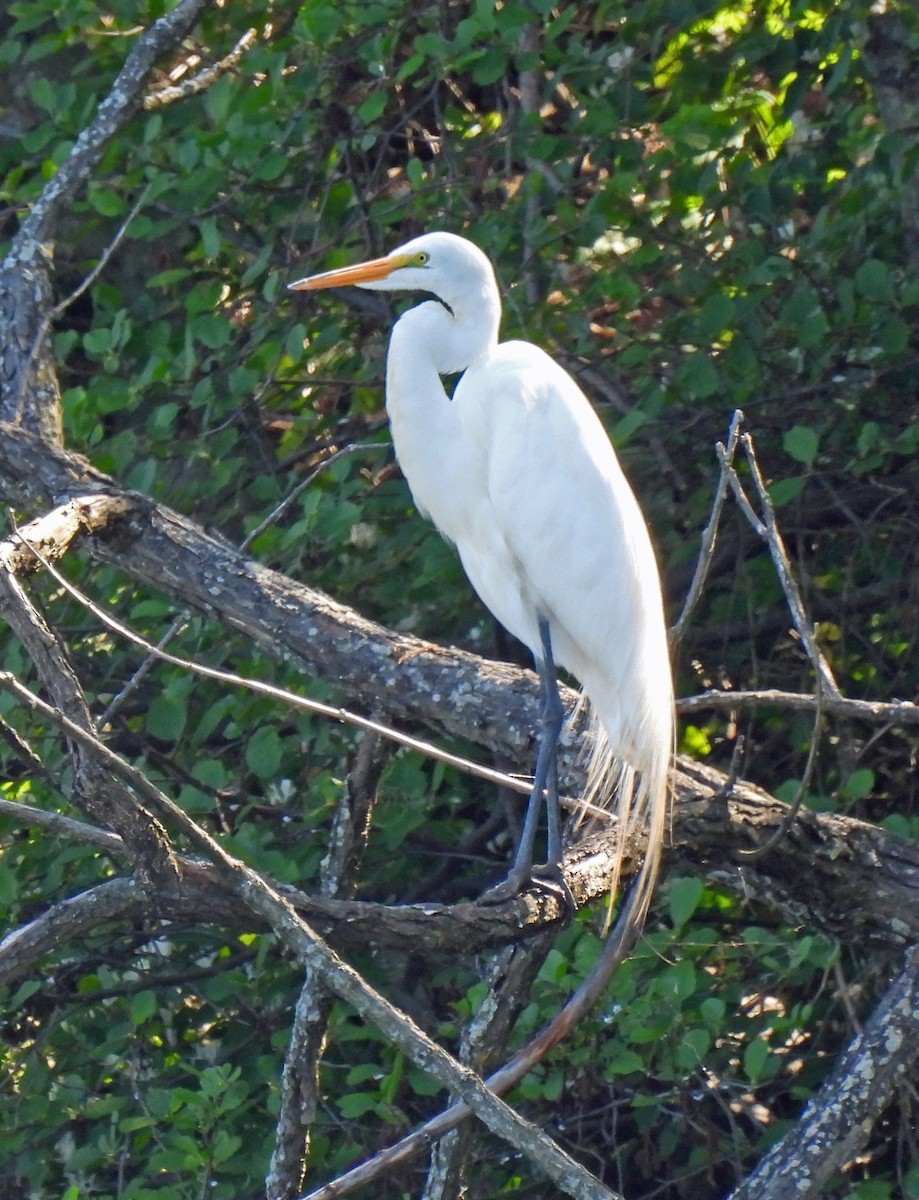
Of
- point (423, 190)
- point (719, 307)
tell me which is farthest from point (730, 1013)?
point (423, 190)

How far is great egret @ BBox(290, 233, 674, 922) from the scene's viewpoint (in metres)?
2.19

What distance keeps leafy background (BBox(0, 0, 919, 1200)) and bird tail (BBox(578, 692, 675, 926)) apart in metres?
0.24

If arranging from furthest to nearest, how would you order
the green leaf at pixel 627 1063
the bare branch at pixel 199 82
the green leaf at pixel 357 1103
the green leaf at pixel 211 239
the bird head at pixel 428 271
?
the bare branch at pixel 199 82 < the green leaf at pixel 211 239 < the bird head at pixel 428 271 < the green leaf at pixel 357 1103 < the green leaf at pixel 627 1063

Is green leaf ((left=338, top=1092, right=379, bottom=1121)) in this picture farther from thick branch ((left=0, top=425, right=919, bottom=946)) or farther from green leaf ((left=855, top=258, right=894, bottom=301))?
green leaf ((left=855, top=258, right=894, bottom=301))

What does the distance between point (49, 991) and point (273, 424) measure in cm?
120

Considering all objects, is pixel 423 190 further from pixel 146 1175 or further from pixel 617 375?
pixel 146 1175

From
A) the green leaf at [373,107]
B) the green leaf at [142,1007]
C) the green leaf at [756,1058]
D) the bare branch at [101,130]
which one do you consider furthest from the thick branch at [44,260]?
the green leaf at [756,1058]

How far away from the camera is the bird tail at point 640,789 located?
1.71m

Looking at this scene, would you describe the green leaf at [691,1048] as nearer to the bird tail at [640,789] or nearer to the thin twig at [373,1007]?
the bird tail at [640,789]

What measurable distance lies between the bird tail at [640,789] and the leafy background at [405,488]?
24cm

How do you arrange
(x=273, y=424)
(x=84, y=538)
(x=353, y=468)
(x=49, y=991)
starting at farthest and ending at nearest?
(x=273, y=424), (x=353, y=468), (x=49, y=991), (x=84, y=538)

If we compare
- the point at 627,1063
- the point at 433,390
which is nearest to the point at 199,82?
the point at 433,390

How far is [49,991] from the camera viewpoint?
2.46 metres

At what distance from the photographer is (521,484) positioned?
2289 mm
